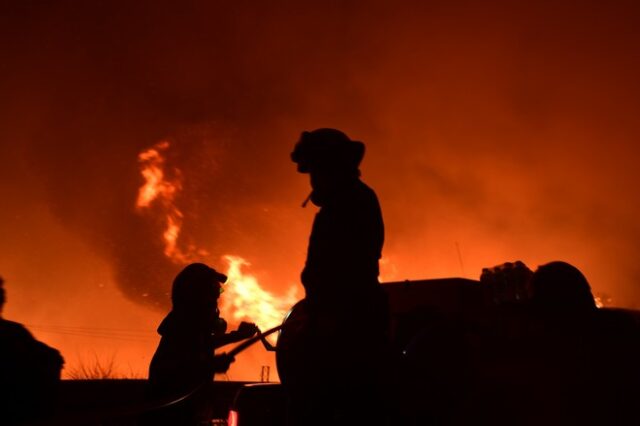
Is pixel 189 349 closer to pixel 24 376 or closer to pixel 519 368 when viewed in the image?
pixel 24 376

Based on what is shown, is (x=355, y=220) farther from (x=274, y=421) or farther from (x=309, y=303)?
(x=274, y=421)

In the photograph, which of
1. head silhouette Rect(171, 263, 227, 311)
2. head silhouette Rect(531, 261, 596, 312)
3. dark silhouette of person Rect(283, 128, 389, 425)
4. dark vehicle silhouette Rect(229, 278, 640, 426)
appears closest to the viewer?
dark silhouette of person Rect(283, 128, 389, 425)

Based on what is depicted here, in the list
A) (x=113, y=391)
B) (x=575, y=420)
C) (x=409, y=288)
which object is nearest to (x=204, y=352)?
(x=409, y=288)

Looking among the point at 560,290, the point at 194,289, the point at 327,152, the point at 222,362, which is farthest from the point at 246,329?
the point at 560,290

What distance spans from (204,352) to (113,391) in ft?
20.0

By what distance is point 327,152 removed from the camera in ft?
8.24

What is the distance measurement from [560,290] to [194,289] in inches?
120

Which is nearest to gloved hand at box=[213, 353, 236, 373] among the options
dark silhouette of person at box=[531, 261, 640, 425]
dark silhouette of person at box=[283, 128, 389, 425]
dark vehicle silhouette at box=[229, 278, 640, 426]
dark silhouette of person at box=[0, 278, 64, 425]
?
dark vehicle silhouette at box=[229, 278, 640, 426]

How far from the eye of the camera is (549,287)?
3.07m

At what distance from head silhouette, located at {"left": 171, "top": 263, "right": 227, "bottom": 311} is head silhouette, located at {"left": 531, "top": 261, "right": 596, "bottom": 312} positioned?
9.16 ft

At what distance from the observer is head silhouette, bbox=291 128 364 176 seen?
8.23ft

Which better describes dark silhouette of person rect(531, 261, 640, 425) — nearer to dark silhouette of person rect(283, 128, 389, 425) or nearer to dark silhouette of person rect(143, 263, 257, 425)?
dark silhouette of person rect(283, 128, 389, 425)

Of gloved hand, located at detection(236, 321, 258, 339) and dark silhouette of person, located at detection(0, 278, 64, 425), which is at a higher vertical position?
gloved hand, located at detection(236, 321, 258, 339)

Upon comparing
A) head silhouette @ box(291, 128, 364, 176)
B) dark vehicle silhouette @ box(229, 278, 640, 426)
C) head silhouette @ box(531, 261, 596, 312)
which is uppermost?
head silhouette @ box(291, 128, 364, 176)
